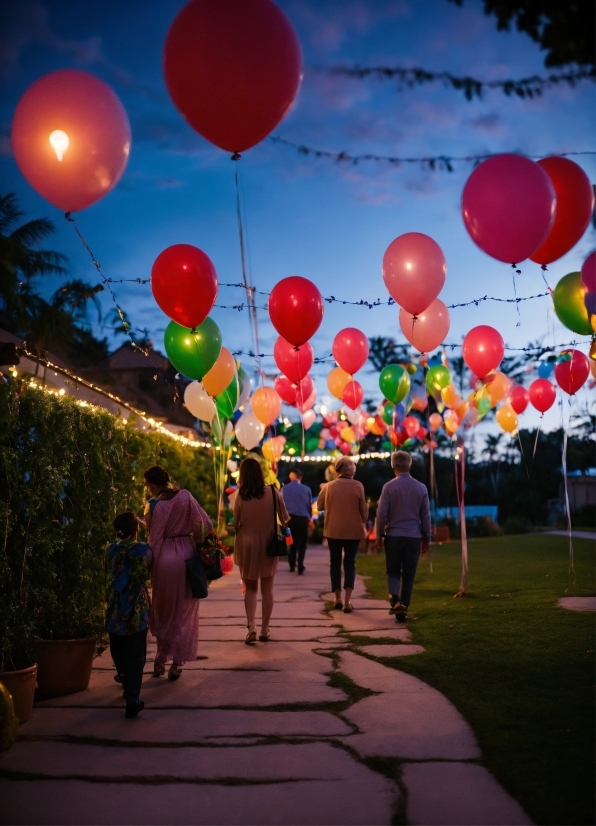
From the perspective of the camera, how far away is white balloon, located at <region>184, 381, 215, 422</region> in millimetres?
10594

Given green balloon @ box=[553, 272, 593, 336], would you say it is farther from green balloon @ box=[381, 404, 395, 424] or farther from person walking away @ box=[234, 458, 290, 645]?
green balloon @ box=[381, 404, 395, 424]

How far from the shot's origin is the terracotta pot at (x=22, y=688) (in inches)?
161

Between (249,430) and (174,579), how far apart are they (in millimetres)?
7503

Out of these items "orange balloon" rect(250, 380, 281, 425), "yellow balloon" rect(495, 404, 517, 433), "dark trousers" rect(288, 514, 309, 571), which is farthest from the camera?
"yellow balloon" rect(495, 404, 517, 433)

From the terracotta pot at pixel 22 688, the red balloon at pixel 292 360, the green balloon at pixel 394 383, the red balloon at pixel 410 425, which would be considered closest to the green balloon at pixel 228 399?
the red balloon at pixel 292 360

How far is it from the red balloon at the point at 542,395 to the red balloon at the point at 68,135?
28.0ft

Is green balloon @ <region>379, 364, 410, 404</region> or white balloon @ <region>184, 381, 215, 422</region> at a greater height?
green balloon @ <region>379, 364, 410, 404</region>

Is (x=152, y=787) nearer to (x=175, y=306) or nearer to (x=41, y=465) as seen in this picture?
(x=41, y=465)

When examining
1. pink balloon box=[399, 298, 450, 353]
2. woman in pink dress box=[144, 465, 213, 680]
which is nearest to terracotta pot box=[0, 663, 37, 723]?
woman in pink dress box=[144, 465, 213, 680]

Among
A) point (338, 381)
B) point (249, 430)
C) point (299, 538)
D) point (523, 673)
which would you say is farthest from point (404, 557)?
point (249, 430)

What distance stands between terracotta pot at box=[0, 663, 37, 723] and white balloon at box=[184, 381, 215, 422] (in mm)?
6427

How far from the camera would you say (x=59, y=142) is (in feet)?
14.8

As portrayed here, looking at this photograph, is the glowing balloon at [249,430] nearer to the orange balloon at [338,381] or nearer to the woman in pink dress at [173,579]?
the orange balloon at [338,381]

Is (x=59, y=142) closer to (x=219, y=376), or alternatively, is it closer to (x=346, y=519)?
(x=219, y=376)
